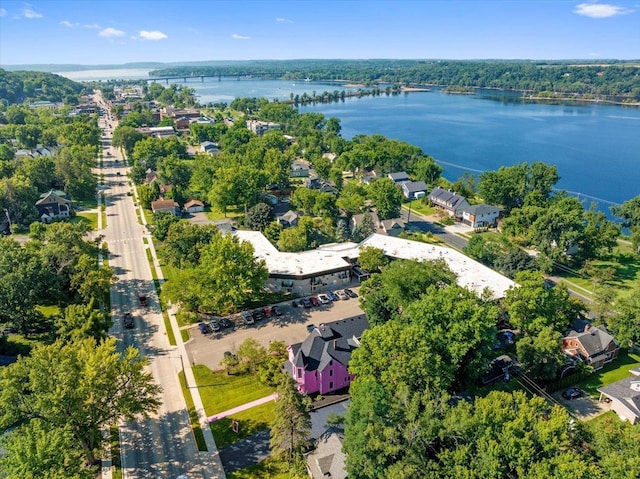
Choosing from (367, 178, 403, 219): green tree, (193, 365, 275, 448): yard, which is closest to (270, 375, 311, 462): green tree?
(193, 365, 275, 448): yard

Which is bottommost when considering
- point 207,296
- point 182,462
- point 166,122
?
point 182,462

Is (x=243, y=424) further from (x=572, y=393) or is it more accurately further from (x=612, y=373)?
(x=612, y=373)

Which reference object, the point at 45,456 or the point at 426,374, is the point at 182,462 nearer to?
the point at 45,456

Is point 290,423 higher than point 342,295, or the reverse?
point 290,423

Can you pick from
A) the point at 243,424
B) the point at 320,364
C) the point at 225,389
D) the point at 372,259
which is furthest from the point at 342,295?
the point at 243,424

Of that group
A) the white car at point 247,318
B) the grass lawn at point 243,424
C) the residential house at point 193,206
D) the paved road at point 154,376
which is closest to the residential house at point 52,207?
the paved road at point 154,376

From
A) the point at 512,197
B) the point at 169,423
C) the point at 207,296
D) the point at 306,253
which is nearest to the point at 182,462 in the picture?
the point at 169,423

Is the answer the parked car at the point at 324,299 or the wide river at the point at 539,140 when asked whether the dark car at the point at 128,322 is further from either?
the wide river at the point at 539,140
